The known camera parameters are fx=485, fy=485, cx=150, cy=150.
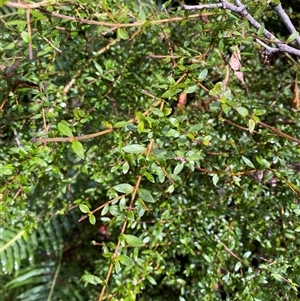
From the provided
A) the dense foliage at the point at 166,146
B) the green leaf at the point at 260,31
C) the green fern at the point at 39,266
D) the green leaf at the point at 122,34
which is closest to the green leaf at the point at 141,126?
the dense foliage at the point at 166,146

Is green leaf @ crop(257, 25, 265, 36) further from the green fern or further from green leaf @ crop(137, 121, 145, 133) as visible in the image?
the green fern

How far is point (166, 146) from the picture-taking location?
3.04 feet

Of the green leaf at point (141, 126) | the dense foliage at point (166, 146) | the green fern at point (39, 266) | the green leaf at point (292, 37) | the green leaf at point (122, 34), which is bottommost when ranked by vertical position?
the green fern at point (39, 266)

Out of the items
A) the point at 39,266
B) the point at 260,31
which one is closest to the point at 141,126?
the point at 260,31

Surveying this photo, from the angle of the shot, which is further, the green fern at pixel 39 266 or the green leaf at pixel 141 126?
the green fern at pixel 39 266

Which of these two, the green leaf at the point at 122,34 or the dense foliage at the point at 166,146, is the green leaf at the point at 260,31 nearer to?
the dense foliage at the point at 166,146

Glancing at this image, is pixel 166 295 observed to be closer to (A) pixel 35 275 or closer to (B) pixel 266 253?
(B) pixel 266 253

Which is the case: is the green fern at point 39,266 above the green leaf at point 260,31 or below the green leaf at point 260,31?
below

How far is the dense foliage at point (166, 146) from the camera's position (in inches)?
31.1

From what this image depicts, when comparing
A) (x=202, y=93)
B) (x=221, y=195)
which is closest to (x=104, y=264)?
(x=221, y=195)

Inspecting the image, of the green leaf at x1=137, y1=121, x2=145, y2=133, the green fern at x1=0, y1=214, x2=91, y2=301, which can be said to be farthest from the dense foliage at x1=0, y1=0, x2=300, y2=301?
the green fern at x1=0, y1=214, x2=91, y2=301

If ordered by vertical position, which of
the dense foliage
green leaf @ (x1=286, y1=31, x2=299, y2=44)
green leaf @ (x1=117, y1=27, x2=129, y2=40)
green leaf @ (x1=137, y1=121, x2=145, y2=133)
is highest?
green leaf @ (x1=117, y1=27, x2=129, y2=40)

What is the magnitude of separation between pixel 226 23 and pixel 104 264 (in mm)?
704

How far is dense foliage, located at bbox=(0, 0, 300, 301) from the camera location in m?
0.79
